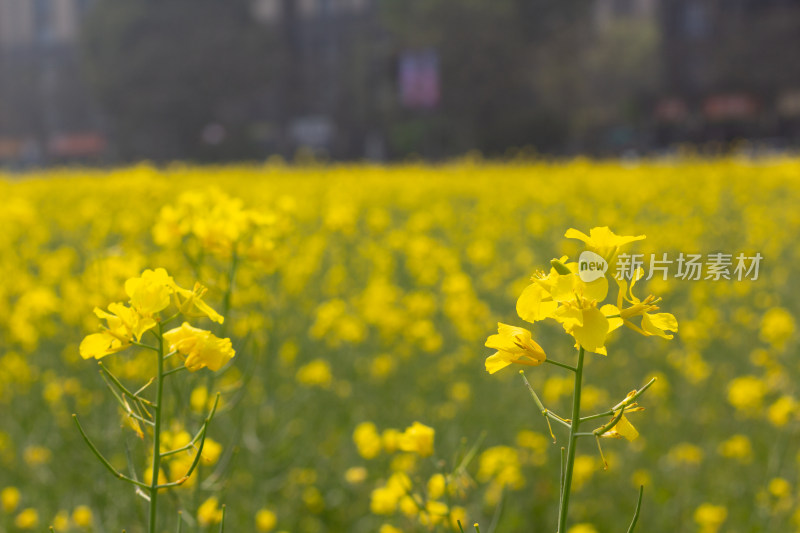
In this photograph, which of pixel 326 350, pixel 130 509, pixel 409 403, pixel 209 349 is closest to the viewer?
pixel 209 349

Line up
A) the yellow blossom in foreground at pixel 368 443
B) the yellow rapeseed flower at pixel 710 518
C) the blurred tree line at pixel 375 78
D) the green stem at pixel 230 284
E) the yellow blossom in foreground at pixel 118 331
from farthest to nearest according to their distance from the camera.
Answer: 1. the blurred tree line at pixel 375 78
2. the yellow rapeseed flower at pixel 710 518
3. the yellow blossom in foreground at pixel 368 443
4. the green stem at pixel 230 284
5. the yellow blossom in foreground at pixel 118 331

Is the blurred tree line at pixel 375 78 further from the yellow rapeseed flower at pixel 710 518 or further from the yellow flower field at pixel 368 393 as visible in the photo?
the yellow rapeseed flower at pixel 710 518

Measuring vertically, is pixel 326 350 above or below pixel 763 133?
above

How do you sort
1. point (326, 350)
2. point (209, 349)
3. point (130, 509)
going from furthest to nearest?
1. point (326, 350)
2. point (130, 509)
3. point (209, 349)

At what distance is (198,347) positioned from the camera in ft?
2.55

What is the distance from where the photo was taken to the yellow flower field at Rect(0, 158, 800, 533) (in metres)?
1.31

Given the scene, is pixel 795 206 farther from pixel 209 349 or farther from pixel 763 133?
pixel 763 133

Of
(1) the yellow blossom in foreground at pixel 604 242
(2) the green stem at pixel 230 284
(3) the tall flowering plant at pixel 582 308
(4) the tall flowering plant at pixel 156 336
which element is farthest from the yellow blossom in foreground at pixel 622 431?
(2) the green stem at pixel 230 284

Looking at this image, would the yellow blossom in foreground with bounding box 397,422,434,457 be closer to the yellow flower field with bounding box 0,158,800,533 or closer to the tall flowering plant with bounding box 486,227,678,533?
the yellow flower field with bounding box 0,158,800,533

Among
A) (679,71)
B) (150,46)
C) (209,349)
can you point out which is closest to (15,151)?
(150,46)

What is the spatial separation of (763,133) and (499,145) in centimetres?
A: 1101

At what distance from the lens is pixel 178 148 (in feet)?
97.6

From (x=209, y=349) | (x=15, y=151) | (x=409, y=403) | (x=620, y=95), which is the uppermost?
(x=209, y=349)

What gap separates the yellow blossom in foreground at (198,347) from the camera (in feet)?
2.54
